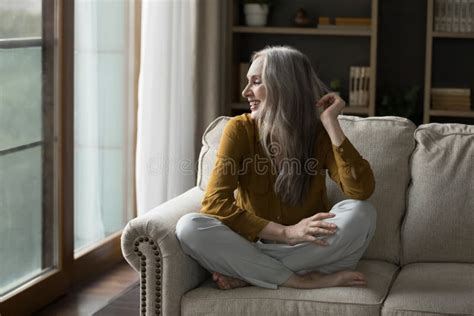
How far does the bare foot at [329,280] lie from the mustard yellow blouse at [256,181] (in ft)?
0.65

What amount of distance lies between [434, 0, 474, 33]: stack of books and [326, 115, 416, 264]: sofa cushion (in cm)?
172

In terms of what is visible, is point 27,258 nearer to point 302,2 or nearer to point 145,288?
point 145,288

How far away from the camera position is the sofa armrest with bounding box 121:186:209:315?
110 inches

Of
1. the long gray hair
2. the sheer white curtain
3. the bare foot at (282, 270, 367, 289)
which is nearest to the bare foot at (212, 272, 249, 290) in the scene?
the bare foot at (282, 270, 367, 289)

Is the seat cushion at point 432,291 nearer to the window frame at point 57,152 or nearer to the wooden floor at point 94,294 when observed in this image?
the wooden floor at point 94,294

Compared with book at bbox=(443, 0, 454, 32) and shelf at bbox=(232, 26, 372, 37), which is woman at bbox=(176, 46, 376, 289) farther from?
book at bbox=(443, 0, 454, 32)

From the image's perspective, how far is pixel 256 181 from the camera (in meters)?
2.97

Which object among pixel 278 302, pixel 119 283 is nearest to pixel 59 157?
pixel 119 283

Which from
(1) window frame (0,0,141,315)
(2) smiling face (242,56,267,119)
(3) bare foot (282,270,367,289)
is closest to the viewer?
(3) bare foot (282,270,367,289)

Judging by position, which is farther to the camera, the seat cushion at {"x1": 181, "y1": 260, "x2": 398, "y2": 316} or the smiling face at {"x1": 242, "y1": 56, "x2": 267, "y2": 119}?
the smiling face at {"x1": 242, "y1": 56, "x2": 267, "y2": 119}

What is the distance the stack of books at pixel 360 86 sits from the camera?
496 centimetres

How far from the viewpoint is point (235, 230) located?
9.35ft

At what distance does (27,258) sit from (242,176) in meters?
1.19

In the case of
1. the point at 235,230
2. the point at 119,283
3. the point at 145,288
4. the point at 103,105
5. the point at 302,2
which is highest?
the point at 302,2
